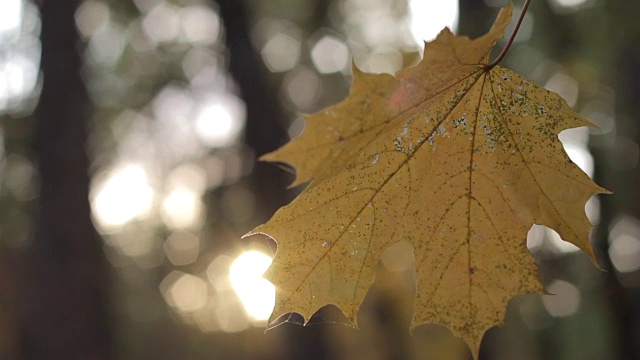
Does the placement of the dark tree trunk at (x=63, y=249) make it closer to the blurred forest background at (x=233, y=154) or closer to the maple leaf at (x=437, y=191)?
the blurred forest background at (x=233, y=154)

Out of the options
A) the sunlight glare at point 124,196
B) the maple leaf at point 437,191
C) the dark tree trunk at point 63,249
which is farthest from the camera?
the sunlight glare at point 124,196

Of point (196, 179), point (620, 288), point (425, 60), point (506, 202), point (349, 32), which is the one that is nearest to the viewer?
point (425, 60)

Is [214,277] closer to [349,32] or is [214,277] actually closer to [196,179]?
[196,179]

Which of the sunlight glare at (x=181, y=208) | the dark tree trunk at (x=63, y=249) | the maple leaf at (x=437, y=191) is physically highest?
the sunlight glare at (x=181, y=208)

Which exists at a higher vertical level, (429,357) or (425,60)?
(429,357)

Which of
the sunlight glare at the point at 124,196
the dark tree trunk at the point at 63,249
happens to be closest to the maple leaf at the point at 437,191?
the dark tree trunk at the point at 63,249

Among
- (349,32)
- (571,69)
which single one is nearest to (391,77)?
(571,69)

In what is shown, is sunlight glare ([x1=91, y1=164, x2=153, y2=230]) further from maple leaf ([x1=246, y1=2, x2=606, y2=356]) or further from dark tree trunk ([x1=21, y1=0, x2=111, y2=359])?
maple leaf ([x1=246, y1=2, x2=606, y2=356])
